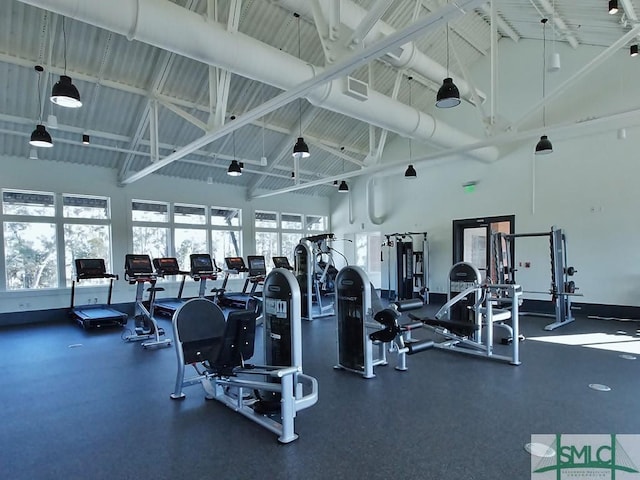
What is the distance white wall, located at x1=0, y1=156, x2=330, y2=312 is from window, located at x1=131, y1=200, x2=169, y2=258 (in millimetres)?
242

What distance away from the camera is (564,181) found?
844 centimetres

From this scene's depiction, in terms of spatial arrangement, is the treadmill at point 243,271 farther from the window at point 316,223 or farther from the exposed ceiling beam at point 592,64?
the exposed ceiling beam at point 592,64

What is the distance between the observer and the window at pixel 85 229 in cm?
913

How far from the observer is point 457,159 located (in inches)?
402

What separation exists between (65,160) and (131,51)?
3.59 m

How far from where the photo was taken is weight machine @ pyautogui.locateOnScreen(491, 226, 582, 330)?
286 inches

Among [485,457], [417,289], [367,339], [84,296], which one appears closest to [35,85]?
[84,296]

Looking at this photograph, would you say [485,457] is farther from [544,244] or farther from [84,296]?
[84,296]

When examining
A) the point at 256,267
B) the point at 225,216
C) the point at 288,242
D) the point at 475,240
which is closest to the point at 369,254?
the point at 288,242

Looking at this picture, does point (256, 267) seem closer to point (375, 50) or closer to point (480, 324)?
point (480, 324)

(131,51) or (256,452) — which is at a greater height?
(131,51)

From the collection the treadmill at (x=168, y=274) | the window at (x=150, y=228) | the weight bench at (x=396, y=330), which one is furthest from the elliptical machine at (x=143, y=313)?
the weight bench at (x=396, y=330)

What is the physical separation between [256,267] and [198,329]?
237 inches

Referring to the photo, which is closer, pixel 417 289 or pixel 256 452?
pixel 256 452
